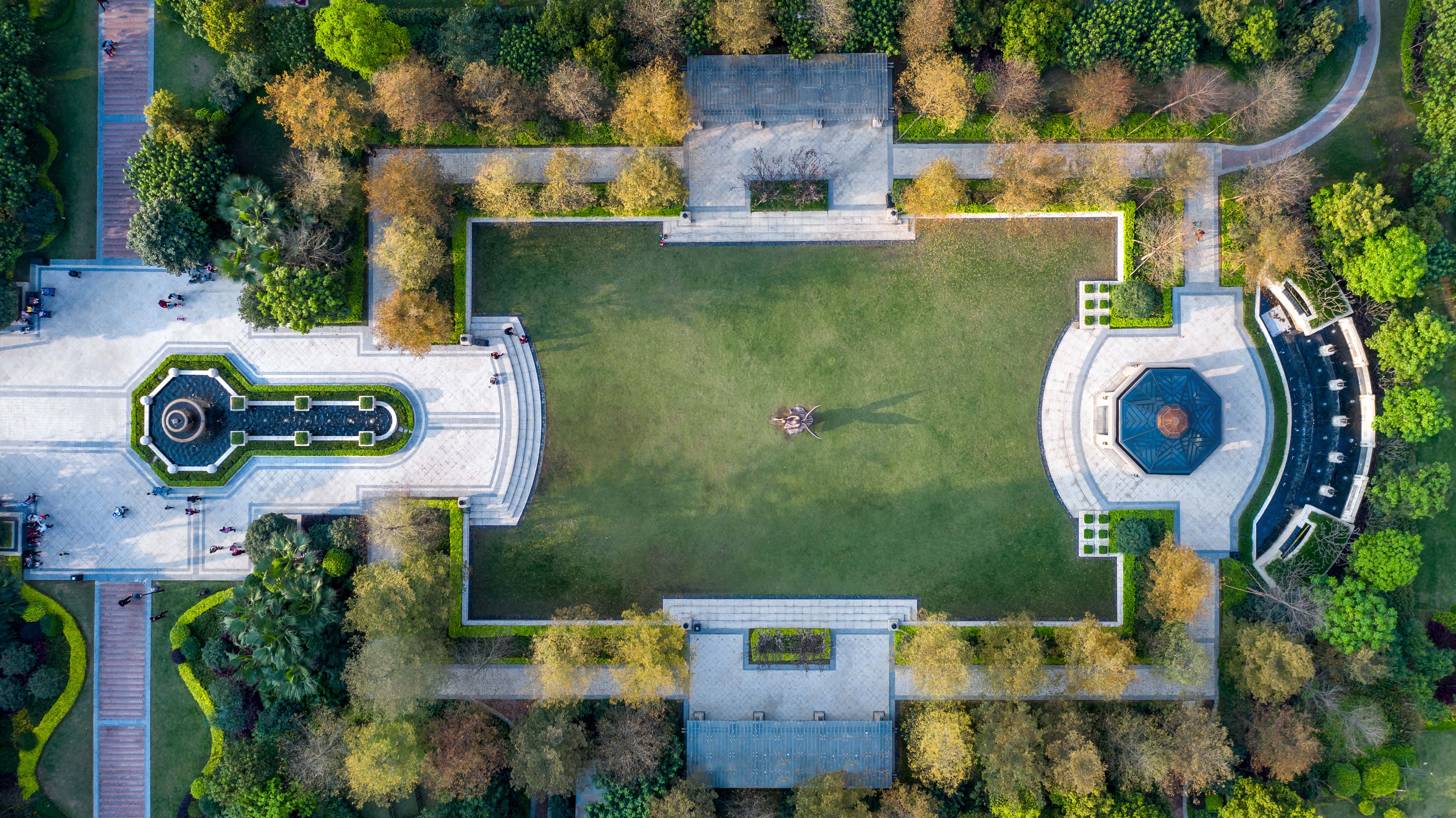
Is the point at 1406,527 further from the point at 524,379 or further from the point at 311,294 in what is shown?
the point at 311,294

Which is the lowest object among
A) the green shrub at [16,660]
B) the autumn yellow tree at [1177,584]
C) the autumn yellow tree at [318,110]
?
the green shrub at [16,660]

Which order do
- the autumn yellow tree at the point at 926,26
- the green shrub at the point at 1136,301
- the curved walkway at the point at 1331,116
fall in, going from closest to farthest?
1. the autumn yellow tree at the point at 926,26
2. the green shrub at the point at 1136,301
3. the curved walkway at the point at 1331,116

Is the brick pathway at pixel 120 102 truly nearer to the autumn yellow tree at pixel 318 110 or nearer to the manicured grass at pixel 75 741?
the autumn yellow tree at pixel 318 110

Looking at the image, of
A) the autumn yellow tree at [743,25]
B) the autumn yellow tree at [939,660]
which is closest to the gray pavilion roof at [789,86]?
the autumn yellow tree at [743,25]

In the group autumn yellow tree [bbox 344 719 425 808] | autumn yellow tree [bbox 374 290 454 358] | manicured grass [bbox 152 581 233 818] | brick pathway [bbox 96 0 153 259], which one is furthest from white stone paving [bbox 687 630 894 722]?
brick pathway [bbox 96 0 153 259]

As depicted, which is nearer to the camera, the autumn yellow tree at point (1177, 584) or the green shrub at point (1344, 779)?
the autumn yellow tree at point (1177, 584)

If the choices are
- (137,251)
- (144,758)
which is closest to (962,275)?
(137,251)
